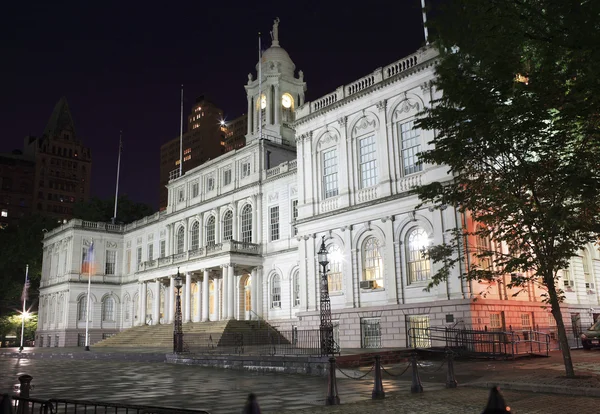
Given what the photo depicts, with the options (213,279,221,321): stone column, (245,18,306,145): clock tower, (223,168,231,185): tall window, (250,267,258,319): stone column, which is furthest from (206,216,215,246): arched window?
(250,267,258,319): stone column

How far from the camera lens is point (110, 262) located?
6669cm

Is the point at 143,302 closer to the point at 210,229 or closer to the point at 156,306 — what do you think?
the point at 156,306

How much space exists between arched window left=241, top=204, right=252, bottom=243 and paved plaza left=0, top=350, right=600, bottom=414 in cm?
2430

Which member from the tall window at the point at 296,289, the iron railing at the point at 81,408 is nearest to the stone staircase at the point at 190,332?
the tall window at the point at 296,289

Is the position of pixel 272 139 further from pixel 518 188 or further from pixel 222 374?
pixel 518 188

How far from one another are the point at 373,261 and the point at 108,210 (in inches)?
2135

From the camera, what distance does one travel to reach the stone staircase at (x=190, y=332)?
40.0 meters

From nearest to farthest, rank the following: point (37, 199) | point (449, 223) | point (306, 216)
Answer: point (449, 223) < point (306, 216) < point (37, 199)

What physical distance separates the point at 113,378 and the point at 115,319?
46.8 metres

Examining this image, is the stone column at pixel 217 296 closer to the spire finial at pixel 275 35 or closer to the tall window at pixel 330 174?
the tall window at pixel 330 174

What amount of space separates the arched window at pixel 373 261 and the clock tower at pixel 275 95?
2140 centimetres

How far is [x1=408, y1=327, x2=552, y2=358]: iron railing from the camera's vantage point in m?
24.5

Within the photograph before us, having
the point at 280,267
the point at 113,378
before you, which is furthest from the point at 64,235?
the point at 113,378

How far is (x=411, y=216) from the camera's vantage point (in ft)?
99.0
